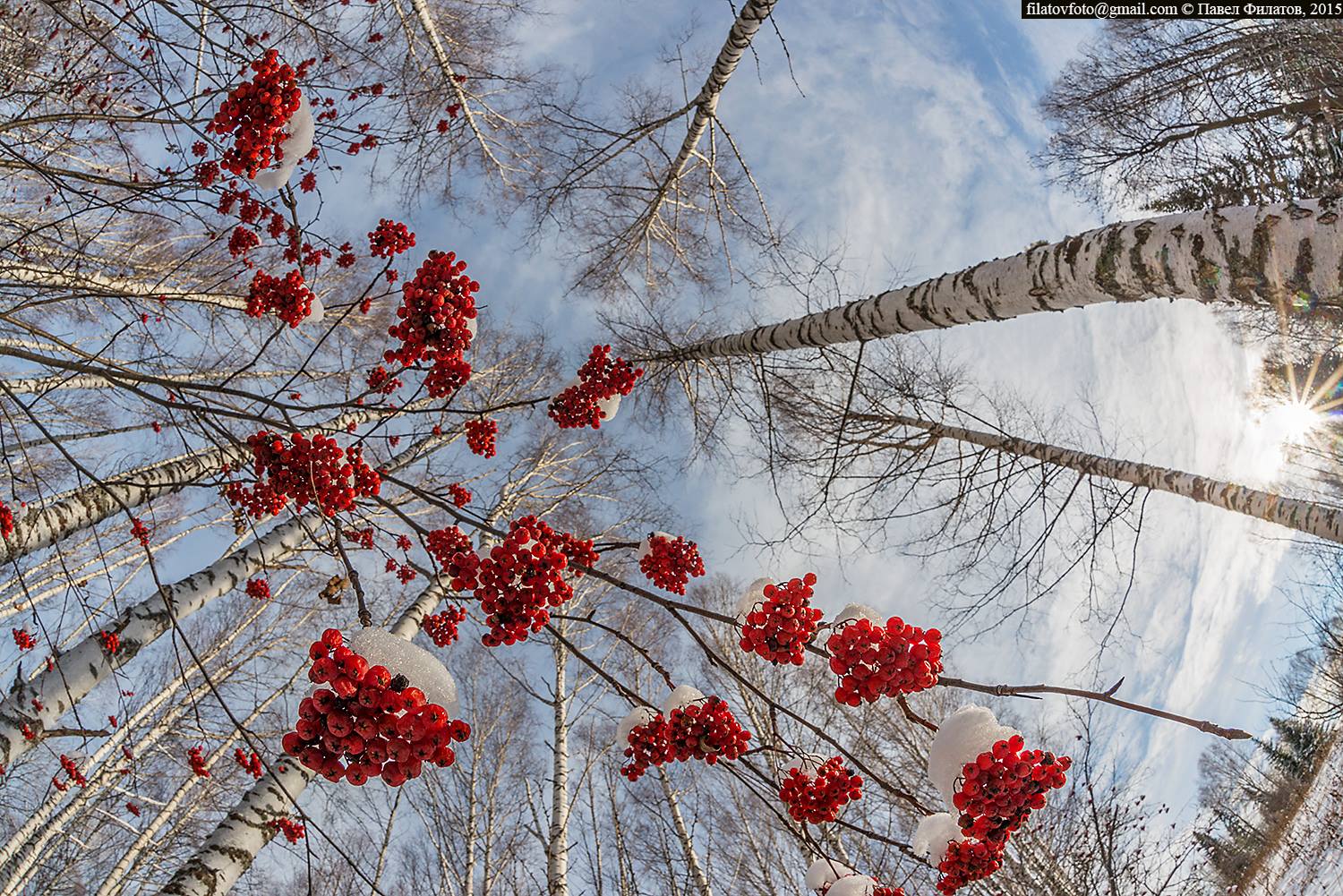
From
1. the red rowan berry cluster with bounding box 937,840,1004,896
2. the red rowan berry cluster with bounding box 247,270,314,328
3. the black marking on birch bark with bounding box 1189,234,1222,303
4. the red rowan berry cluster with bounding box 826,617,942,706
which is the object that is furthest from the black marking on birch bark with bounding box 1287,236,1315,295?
the red rowan berry cluster with bounding box 247,270,314,328

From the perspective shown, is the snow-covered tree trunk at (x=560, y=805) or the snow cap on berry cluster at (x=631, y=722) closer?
the snow cap on berry cluster at (x=631, y=722)

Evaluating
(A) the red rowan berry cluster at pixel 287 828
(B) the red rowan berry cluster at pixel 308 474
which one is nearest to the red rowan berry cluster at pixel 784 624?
(B) the red rowan berry cluster at pixel 308 474

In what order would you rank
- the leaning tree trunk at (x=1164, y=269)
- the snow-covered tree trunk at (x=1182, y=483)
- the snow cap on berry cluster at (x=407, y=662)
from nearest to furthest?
the snow cap on berry cluster at (x=407, y=662)
the leaning tree trunk at (x=1164, y=269)
the snow-covered tree trunk at (x=1182, y=483)

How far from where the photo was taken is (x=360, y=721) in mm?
990

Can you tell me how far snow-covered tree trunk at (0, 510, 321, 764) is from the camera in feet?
7.48

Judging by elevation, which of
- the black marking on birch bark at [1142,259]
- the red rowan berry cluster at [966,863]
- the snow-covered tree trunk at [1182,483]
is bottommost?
the red rowan berry cluster at [966,863]

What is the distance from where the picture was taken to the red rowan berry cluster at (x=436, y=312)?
71.6 inches

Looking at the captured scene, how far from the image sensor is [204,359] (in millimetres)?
6578

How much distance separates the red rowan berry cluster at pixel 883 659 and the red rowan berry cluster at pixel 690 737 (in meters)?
0.36

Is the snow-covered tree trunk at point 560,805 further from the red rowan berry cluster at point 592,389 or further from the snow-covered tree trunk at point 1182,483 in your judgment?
the snow-covered tree trunk at point 1182,483

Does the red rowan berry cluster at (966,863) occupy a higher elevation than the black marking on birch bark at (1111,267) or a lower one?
lower

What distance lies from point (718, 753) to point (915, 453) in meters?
3.45

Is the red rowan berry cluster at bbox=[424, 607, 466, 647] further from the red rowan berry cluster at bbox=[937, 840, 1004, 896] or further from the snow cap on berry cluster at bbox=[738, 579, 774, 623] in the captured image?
the red rowan berry cluster at bbox=[937, 840, 1004, 896]

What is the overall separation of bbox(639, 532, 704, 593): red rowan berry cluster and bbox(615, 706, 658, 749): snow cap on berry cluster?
0.39m
